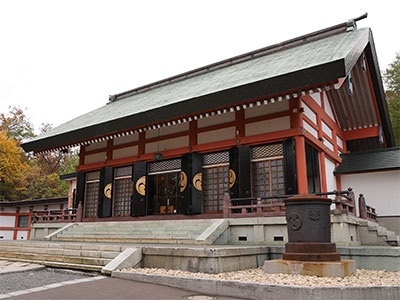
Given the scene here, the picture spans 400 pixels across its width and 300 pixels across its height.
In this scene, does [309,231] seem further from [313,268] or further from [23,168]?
[23,168]

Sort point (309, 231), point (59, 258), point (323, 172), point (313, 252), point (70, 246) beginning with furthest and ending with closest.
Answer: point (323, 172), point (70, 246), point (59, 258), point (309, 231), point (313, 252)

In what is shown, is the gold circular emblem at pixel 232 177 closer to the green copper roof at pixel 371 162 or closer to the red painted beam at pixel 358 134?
the green copper roof at pixel 371 162

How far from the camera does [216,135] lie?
487 inches

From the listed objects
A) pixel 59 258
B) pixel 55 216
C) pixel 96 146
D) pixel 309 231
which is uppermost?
pixel 96 146

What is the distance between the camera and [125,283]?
5980 millimetres

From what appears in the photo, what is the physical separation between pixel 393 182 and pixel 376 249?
7077mm

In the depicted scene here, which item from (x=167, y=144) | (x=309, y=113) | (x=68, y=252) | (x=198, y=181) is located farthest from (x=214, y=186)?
(x=68, y=252)

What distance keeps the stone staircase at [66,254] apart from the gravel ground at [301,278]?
3.69ft

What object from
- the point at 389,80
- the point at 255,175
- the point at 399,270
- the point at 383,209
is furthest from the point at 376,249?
the point at 389,80

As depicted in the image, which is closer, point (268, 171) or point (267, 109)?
point (268, 171)

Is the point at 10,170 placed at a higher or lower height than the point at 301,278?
higher

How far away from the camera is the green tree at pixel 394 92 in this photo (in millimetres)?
24219

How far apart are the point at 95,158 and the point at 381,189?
12.6 meters

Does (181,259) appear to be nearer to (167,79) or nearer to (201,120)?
(201,120)
